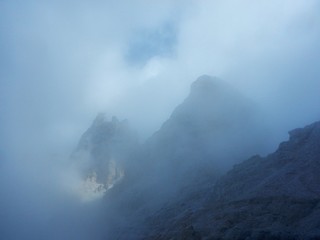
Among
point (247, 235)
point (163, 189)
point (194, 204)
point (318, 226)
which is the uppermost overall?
point (163, 189)

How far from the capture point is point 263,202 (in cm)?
12800

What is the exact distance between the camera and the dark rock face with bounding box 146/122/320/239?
114 m

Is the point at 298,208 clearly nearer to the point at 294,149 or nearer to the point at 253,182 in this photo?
the point at 253,182

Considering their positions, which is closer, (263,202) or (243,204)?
(263,202)

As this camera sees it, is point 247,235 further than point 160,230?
No

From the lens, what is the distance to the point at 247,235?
112 metres

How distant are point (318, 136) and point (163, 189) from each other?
234ft

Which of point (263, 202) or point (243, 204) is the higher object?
point (243, 204)

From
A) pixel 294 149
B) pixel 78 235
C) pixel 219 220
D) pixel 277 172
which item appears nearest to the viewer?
pixel 219 220

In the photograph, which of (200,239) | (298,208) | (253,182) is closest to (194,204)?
(253,182)

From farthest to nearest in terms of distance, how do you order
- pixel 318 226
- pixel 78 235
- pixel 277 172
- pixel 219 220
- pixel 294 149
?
pixel 78 235
pixel 294 149
pixel 277 172
pixel 219 220
pixel 318 226

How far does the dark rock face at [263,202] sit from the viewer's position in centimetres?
11361

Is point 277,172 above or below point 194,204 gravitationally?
below

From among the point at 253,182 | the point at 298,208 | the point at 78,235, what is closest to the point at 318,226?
the point at 298,208
